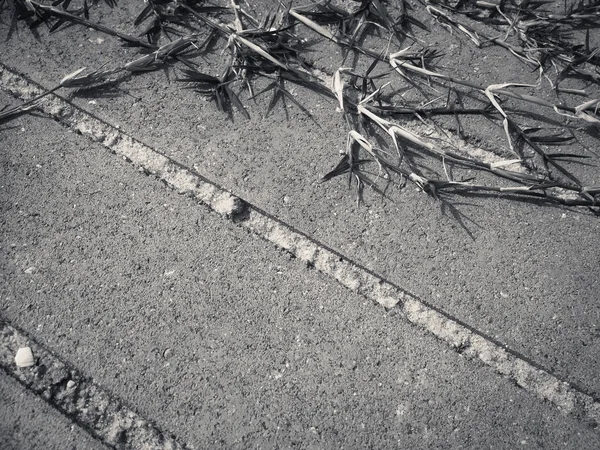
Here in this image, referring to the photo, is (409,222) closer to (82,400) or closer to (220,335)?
(220,335)

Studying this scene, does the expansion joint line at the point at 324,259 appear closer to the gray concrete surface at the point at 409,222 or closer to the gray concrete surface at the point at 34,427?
the gray concrete surface at the point at 409,222

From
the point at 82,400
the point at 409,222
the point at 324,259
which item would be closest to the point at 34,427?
the point at 82,400

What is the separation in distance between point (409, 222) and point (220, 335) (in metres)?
0.80

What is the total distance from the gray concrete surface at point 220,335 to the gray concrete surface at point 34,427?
157 mm

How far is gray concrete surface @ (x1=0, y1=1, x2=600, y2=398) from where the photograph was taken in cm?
177

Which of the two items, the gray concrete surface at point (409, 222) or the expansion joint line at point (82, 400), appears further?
the gray concrete surface at point (409, 222)

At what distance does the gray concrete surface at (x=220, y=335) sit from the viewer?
5.37ft

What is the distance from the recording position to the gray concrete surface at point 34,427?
62.9 inches

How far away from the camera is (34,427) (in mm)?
1618

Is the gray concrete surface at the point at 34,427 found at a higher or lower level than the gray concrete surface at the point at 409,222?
lower

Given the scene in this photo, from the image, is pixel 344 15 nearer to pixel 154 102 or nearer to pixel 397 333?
pixel 154 102

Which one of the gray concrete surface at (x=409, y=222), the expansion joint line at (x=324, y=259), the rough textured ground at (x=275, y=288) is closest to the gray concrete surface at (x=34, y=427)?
→ the rough textured ground at (x=275, y=288)

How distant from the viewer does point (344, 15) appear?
2.30m

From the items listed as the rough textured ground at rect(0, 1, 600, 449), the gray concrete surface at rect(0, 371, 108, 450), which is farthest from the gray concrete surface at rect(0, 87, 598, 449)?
the gray concrete surface at rect(0, 371, 108, 450)
